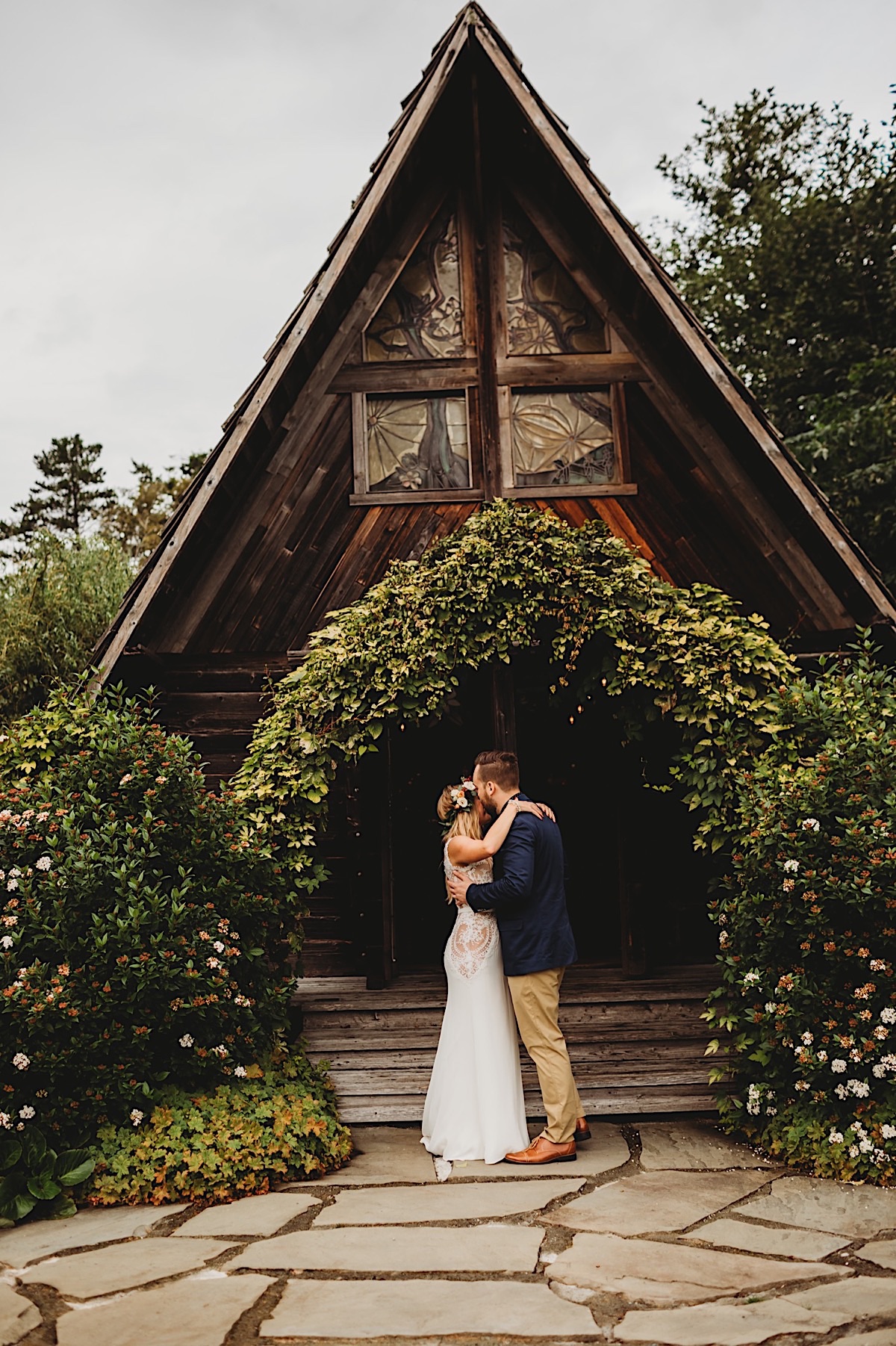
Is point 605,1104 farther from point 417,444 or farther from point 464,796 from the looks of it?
point 417,444

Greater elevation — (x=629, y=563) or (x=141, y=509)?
(x=141, y=509)

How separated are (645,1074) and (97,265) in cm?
6199

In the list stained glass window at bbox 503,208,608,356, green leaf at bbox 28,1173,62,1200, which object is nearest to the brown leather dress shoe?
green leaf at bbox 28,1173,62,1200

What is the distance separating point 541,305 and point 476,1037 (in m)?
5.62

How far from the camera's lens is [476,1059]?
6230mm

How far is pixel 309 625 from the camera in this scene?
861 cm

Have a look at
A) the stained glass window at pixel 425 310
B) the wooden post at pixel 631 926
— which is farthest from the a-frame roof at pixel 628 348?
the wooden post at pixel 631 926

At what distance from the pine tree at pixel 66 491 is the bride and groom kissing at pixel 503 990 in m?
40.8

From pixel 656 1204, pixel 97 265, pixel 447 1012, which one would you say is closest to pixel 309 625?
pixel 447 1012

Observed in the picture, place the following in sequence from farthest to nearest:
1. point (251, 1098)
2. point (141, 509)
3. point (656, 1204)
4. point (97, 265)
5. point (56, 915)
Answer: point (97, 265), point (141, 509), point (251, 1098), point (56, 915), point (656, 1204)

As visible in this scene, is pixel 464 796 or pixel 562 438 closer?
pixel 464 796

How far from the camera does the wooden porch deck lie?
23.6ft

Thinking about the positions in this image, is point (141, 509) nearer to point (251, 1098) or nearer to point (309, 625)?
point (309, 625)

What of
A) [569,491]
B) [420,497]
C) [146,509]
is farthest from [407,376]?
[146,509]
